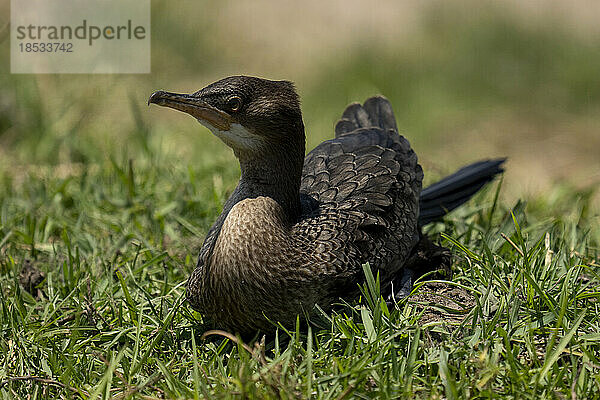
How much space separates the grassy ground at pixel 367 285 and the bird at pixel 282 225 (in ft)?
0.48

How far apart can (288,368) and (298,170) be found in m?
0.90

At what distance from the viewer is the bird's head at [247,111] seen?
302 cm

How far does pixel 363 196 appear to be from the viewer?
3.47 m

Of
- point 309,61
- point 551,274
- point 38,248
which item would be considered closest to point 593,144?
point 309,61

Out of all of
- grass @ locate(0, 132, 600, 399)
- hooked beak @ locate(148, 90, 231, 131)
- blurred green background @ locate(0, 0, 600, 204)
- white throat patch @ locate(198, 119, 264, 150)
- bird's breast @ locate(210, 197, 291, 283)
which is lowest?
grass @ locate(0, 132, 600, 399)

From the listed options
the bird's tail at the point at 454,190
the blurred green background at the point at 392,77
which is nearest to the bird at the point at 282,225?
the bird's tail at the point at 454,190

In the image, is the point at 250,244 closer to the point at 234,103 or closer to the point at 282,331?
A: the point at 282,331

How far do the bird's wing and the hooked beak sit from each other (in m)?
0.59

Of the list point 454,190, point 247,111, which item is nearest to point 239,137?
point 247,111

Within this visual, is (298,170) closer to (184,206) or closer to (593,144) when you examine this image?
(184,206)

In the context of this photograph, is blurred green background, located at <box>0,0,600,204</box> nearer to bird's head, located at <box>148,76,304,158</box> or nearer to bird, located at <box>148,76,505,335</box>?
bird, located at <box>148,76,505,335</box>

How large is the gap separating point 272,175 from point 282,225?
22 cm

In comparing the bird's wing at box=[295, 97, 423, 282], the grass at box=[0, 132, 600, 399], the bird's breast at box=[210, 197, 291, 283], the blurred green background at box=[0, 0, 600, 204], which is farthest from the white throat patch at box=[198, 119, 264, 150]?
the blurred green background at box=[0, 0, 600, 204]

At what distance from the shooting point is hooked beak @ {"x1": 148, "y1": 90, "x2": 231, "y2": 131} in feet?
9.86
